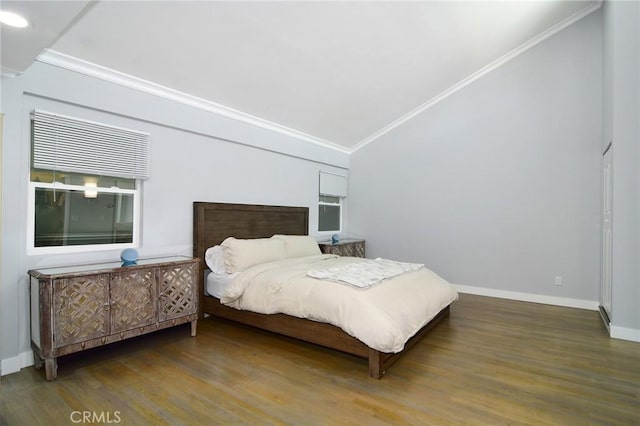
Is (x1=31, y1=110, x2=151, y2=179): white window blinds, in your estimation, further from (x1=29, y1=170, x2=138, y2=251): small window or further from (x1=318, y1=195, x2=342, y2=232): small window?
(x1=318, y1=195, x2=342, y2=232): small window

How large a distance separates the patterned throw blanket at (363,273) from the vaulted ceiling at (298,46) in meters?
2.32

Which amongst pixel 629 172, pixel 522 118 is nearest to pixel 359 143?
pixel 522 118

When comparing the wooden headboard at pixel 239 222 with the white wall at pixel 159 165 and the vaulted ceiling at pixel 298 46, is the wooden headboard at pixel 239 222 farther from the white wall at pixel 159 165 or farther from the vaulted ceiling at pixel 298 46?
the vaulted ceiling at pixel 298 46

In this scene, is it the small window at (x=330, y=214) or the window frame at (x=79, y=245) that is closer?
the window frame at (x=79, y=245)

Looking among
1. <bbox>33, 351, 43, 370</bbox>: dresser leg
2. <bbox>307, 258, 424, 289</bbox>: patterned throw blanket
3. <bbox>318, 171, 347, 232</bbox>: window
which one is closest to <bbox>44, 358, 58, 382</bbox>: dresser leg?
<bbox>33, 351, 43, 370</bbox>: dresser leg

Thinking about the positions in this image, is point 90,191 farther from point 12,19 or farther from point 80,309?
point 12,19

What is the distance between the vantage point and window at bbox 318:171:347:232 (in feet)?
20.3

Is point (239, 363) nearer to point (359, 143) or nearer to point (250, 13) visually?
point (250, 13)

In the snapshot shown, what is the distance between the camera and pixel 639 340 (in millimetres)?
3270

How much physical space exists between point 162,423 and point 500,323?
351 centimetres

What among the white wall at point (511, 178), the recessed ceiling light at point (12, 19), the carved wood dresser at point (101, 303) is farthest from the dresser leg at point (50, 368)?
the white wall at point (511, 178)

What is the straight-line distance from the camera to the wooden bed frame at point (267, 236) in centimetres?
273

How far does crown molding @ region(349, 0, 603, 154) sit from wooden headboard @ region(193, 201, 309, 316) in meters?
2.07

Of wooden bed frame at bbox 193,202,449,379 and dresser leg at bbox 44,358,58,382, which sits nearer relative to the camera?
dresser leg at bbox 44,358,58,382
